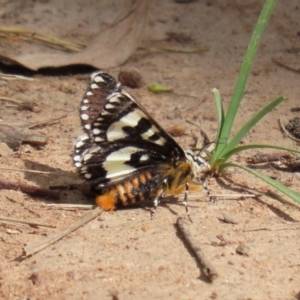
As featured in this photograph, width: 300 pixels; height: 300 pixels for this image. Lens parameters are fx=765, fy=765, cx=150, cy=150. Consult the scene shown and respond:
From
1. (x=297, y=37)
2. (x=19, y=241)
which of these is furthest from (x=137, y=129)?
(x=297, y=37)

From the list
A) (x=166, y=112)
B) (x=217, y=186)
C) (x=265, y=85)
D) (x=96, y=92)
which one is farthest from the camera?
(x=265, y=85)

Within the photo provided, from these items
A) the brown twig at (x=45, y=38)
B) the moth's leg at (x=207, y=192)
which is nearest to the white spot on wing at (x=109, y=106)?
the moth's leg at (x=207, y=192)

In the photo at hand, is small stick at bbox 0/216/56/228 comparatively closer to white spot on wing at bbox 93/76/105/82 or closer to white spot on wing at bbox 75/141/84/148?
white spot on wing at bbox 75/141/84/148

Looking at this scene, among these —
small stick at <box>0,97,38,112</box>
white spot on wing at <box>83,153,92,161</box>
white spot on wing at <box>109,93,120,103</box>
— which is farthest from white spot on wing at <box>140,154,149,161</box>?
small stick at <box>0,97,38,112</box>

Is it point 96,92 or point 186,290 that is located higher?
point 96,92

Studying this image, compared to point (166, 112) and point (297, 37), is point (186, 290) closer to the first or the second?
point (166, 112)

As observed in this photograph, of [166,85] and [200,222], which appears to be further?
[166,85]

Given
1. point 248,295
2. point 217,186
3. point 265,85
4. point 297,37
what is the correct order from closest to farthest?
point 248,295
point 217,186
point 265,85
point 297,37

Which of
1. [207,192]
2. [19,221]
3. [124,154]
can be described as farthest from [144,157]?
[19,221]
